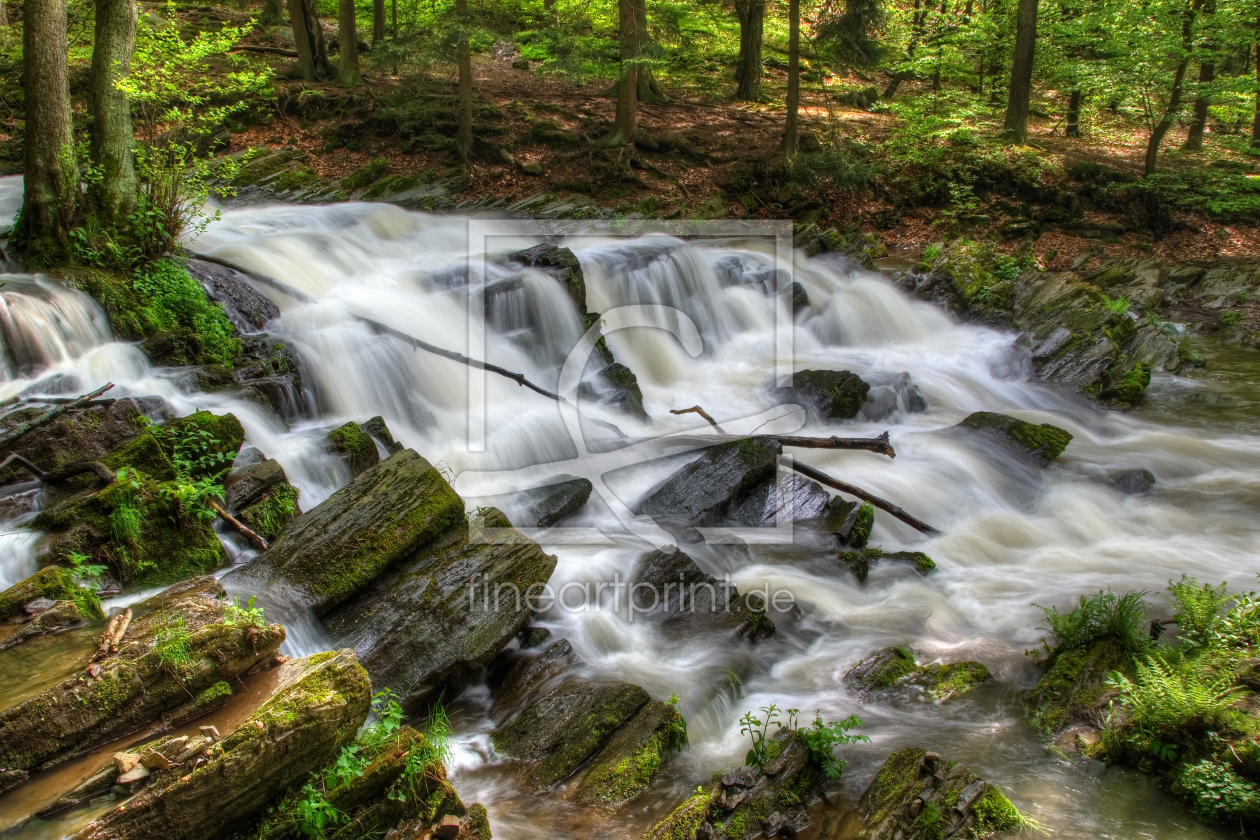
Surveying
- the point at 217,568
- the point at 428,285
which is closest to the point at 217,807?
the point at 217,568

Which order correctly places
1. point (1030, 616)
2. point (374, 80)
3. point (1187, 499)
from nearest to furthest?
point (1030, 616) < point (1187, 499) < point (374, 80)

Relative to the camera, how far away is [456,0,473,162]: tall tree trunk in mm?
16703

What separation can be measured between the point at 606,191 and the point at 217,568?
566 inches

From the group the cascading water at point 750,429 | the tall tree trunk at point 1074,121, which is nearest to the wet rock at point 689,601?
the cascading water at point 750,429

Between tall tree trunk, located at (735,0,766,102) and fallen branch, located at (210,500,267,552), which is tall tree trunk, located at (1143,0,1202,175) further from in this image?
fallen branch, located at (210,500,267,552)

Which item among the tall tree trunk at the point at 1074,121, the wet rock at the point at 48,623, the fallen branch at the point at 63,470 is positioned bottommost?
the wet rock at the point at 48,623

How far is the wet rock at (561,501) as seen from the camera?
7988 millimetres

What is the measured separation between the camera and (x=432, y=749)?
13.9 feet

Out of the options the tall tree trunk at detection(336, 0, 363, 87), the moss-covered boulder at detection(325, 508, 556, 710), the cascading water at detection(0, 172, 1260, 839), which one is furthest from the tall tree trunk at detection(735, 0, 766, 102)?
the moss-covered boulder at detection(325, 508, 556, 710)

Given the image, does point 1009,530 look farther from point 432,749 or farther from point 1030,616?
point 432,749

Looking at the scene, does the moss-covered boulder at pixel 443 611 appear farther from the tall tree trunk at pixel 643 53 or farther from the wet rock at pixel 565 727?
the tall tree trunk at pixel 643 53

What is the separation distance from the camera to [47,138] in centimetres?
895

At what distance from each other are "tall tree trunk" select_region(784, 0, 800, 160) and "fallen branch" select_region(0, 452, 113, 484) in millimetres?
15908

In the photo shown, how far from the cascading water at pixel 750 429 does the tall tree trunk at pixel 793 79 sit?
4708 millimetres
